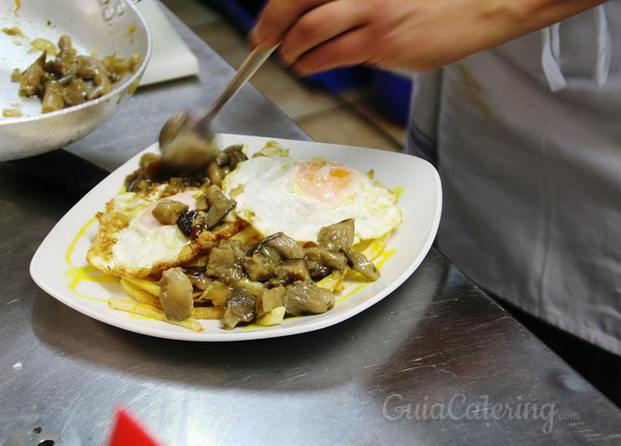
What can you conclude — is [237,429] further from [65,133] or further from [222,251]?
[65,133]

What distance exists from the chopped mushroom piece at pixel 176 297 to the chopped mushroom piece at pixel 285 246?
19 cm

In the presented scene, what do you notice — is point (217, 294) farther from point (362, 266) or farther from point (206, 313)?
point (362, 266)

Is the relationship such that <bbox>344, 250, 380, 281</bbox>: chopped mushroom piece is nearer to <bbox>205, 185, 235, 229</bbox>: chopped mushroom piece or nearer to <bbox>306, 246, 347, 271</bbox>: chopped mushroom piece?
<bbox>306, 246, 347, 271</bbox>: chopped mushroom piece

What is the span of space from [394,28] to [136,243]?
2.19ft

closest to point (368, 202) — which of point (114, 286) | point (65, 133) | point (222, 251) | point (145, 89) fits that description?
point (222, 251)

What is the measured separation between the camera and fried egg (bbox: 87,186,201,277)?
1.34 metres

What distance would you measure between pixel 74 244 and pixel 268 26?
61 centimetres

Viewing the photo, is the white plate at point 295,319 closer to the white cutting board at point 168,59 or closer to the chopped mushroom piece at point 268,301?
the chopped mushroom piece at point 268,301

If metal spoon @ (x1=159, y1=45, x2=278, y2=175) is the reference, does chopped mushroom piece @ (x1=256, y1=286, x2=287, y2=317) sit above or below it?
below

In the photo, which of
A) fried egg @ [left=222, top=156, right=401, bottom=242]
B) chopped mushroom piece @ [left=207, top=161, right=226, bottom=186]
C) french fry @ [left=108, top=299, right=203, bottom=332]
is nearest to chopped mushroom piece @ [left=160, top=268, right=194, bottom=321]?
french fry @ [left=108, top=299, right=203, bottom=332]

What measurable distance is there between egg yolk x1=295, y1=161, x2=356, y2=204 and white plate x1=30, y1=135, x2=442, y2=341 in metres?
0.09

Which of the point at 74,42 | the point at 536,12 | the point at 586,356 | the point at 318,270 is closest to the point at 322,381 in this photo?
the point at 318,270

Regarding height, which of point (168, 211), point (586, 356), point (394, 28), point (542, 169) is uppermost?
point (394, 28)

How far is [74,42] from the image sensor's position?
191cm
